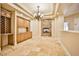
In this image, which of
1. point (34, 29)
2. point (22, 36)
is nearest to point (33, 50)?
point (22, 36)

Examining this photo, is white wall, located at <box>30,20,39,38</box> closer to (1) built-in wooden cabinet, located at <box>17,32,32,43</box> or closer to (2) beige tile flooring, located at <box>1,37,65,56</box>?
(1) built-in wooden cabinet, located at <box>17,32,32,43</box>

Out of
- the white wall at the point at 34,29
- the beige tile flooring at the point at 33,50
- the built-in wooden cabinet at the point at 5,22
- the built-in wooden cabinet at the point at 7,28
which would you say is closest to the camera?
the beige tile flooring at the point at 33,50

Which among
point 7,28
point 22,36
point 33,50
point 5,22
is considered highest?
point 5,22

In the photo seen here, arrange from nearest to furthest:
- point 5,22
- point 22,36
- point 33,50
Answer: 1. point 33,50
2. point 5,22
3. point 22,36

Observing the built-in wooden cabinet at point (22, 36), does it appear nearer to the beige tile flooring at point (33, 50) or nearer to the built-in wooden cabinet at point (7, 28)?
the built-in wooden cabinet at point (7, 28)

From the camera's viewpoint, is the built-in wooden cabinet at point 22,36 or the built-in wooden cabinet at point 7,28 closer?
the built-in wooden cabinet at point 7,28

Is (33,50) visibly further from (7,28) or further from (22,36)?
(22,36)

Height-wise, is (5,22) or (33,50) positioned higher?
(5,22)

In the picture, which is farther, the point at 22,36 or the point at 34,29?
the point at 34,29

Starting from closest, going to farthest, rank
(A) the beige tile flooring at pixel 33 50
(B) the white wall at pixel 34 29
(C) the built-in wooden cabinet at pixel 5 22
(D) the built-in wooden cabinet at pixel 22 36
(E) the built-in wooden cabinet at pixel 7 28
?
1. (A) the beige tile flooring at pixel 33 50
2. (C) the built-in wooden cabinet at pixel 5 22
3. (E) the built-in wooden cabinet at pixel 7 28
4. (D) the built-in wooden cabinet at pixel 22 36
5. (B) the white wall at pixel 34 29

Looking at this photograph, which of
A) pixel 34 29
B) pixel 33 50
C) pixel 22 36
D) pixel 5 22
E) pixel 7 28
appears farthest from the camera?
pixel 34 29

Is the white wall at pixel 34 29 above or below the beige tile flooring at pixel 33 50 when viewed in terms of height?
above

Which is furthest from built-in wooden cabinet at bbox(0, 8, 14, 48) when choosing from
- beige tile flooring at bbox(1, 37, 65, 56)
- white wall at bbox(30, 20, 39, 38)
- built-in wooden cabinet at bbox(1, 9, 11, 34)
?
white wall at bbox(30, 20, 39, 38)

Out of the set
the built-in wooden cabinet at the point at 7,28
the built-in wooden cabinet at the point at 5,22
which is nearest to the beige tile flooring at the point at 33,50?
the built-in wooden cabinet at the point at 7,28
